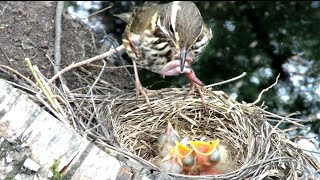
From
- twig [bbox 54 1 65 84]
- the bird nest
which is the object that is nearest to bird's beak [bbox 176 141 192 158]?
the bird nest

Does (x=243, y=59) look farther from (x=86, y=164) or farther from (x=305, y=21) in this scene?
(x=86, y=164)

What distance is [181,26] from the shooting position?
3.96 meters

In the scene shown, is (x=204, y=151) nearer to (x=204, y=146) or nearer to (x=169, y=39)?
(x=204, y=146)

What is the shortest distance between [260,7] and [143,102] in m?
1.47

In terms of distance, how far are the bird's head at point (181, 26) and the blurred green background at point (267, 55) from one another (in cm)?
77

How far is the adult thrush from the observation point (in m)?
3.96

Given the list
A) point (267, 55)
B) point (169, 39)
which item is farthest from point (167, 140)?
point (267, 55)

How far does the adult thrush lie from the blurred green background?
552 mm

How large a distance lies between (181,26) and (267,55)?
135 cm

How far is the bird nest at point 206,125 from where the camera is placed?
4.05 metres

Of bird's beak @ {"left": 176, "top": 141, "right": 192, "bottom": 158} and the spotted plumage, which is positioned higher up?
the spotted plumage

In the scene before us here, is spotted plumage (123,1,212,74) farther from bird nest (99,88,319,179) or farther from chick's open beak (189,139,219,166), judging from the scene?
chick's open beak (189,139,219,166)

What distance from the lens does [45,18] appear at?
5.09m

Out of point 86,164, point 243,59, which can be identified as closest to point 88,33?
point 243,59
